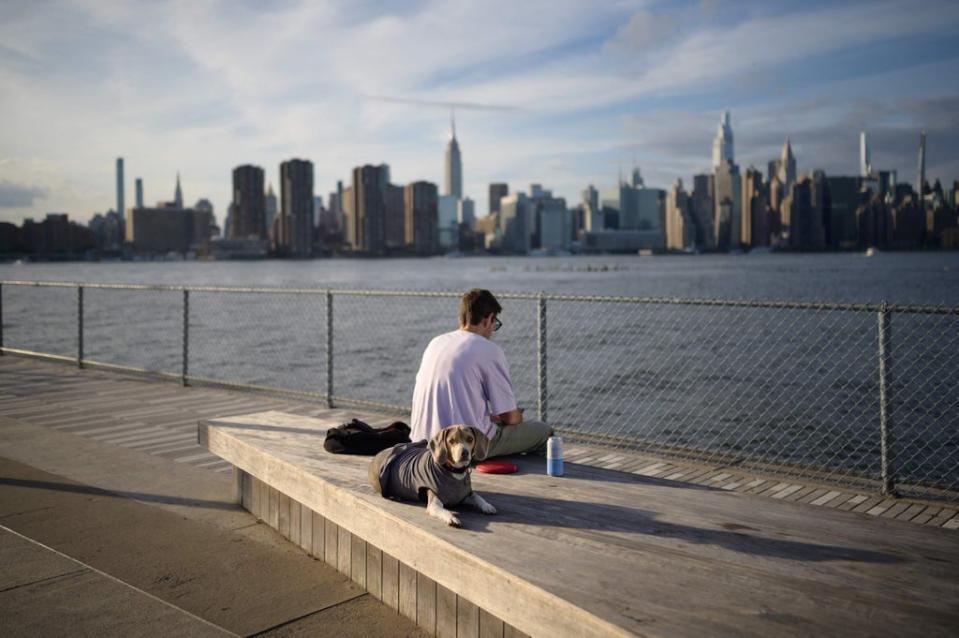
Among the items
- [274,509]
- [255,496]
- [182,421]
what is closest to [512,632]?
[274,509]

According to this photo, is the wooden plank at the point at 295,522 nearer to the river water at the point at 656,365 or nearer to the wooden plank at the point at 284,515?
the wooden plank at the point at 284,515

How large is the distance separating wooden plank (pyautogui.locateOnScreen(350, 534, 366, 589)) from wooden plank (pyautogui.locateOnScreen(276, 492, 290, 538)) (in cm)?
88

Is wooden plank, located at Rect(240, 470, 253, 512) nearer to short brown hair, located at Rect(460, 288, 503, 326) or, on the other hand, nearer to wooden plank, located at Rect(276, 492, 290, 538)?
wooden plank, located at Rect(276, 492, 290, 538)

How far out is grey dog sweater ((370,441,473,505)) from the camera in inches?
158

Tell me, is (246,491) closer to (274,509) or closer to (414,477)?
(274,509)

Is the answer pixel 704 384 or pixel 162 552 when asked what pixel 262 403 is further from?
pixel 704 384

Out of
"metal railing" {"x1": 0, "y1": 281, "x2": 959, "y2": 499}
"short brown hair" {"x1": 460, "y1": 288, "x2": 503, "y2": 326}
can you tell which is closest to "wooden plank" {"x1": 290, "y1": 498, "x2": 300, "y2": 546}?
"short brown hair" {"x1": 460, "y1": 288, "x2": 503, "y2": 326}

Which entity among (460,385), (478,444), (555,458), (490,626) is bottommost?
(490,626)

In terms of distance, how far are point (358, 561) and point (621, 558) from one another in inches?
70.9

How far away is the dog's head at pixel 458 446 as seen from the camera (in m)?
3.92

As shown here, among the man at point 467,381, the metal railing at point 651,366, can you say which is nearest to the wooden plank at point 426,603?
the man at point 467,381

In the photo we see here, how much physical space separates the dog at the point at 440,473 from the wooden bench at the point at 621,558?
7 centimetres

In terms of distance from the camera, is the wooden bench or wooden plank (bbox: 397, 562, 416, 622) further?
wooden plank (bbox: 397, 562, 416, 622)

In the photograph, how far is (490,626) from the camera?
11.7ft
